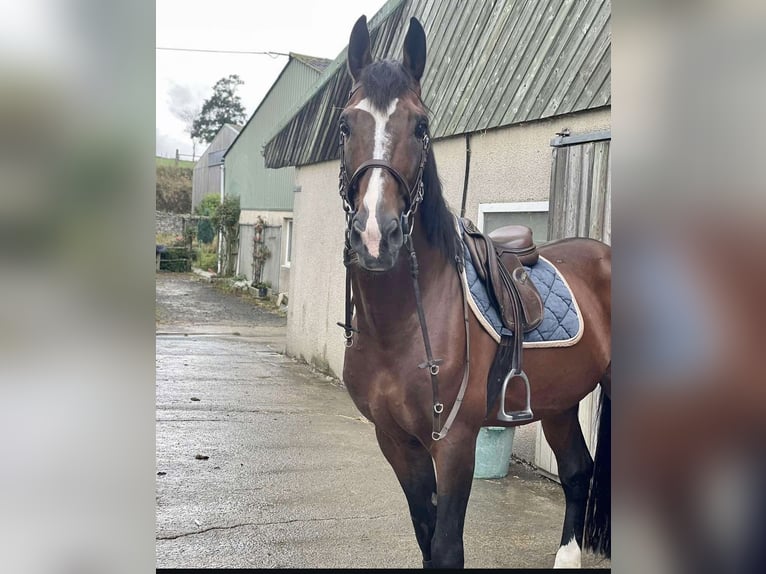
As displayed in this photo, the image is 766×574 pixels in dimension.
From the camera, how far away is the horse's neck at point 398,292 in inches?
71.9

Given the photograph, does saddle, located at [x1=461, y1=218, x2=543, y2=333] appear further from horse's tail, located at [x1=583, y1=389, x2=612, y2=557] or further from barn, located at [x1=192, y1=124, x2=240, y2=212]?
barn, located at [x1=192, y1=124, x2=240, y2=212]

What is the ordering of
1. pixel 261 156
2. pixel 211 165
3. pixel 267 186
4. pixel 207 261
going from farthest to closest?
pixel 267 186, pixel 261 156, pixel 207 261, pixel 211 165

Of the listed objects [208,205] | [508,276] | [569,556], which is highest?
[208,205]

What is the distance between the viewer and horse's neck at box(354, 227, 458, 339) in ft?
5.99

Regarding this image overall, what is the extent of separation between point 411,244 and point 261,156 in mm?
2286

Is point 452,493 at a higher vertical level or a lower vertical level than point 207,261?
lower

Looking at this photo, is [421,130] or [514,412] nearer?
[421,130]

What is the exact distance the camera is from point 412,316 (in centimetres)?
186

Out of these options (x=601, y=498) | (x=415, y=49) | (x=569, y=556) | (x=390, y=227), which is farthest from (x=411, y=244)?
(x=569, y=556)

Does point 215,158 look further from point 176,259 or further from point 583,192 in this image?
point 583,192

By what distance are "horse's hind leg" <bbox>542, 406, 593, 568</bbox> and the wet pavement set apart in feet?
0.31

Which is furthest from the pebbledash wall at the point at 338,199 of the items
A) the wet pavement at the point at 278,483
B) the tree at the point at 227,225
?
the tree at the point at 227,225
